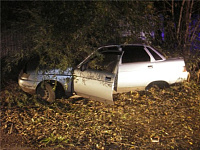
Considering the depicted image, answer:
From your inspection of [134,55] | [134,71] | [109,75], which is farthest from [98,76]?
[134,55]

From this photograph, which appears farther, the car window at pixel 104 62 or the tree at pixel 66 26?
the car window at pixel 104 62

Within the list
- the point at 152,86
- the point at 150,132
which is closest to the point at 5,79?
the point at 152,86

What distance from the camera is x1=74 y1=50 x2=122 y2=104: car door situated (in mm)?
5547

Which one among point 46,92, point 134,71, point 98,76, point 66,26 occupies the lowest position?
point 46,92

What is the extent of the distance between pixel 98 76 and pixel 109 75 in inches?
10.9

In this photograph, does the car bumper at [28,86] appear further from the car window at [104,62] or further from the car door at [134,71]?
the car door at [134,71]

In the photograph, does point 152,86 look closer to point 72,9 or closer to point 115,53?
point 115,53

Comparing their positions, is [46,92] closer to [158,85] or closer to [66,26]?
[66,26]

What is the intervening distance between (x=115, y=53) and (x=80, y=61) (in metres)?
0.87

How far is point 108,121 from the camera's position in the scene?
518 cm

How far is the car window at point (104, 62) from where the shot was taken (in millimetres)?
5641

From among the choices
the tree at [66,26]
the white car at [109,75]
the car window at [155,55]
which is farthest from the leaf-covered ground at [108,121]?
the tree at [66,26]

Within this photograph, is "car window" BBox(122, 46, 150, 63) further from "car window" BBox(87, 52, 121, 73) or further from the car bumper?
the car bumper

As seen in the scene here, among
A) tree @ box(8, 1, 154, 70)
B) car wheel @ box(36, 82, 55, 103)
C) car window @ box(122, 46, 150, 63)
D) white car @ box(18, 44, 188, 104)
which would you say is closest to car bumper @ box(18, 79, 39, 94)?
white car @ box(18, 44, 188, 104)
